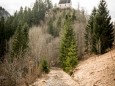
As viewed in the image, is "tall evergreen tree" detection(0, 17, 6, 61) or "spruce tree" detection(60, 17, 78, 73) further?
"tall evergreen tree" detection(0, 17, 6, 61)

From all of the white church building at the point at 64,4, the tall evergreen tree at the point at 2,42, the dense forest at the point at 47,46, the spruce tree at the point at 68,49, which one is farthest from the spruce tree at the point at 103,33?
the white church building at the point at 64,4

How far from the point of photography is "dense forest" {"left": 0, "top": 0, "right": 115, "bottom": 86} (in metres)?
25.1

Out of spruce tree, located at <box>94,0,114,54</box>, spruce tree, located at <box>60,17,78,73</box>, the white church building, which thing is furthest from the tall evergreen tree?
the white church building

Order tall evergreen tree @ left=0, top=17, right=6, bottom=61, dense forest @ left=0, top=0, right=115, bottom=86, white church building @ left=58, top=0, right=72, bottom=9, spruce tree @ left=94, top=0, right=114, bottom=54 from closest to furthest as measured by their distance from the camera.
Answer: dense forest @ left=0, top=0, right=115, bottom=86, spruce tree @ left=94, top=0, right=114, bottom=54, tall evergreen tree @ left=0, top=17, right=6, bottom=61, white church building @ left=58, top=0, right=72, bottom=9

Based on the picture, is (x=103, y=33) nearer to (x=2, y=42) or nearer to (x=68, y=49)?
(x=68, y=49)

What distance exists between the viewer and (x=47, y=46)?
2168 inches

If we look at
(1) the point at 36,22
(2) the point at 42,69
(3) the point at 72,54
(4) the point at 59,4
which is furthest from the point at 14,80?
(4) the point at 59,4

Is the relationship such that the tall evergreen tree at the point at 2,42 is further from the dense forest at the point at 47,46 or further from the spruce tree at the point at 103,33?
the spruce tree at the point at 103,33

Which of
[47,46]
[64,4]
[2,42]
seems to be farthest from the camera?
[64,4]

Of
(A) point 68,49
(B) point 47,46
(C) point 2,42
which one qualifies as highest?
(C) point 2,42

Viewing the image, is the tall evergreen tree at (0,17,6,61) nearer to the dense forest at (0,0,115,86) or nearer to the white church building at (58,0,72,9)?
the dense forest at (0,0,115,86)

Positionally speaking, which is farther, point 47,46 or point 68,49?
point 47,46

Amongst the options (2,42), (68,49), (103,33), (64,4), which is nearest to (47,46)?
(2,42)

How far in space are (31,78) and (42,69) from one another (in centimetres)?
755
